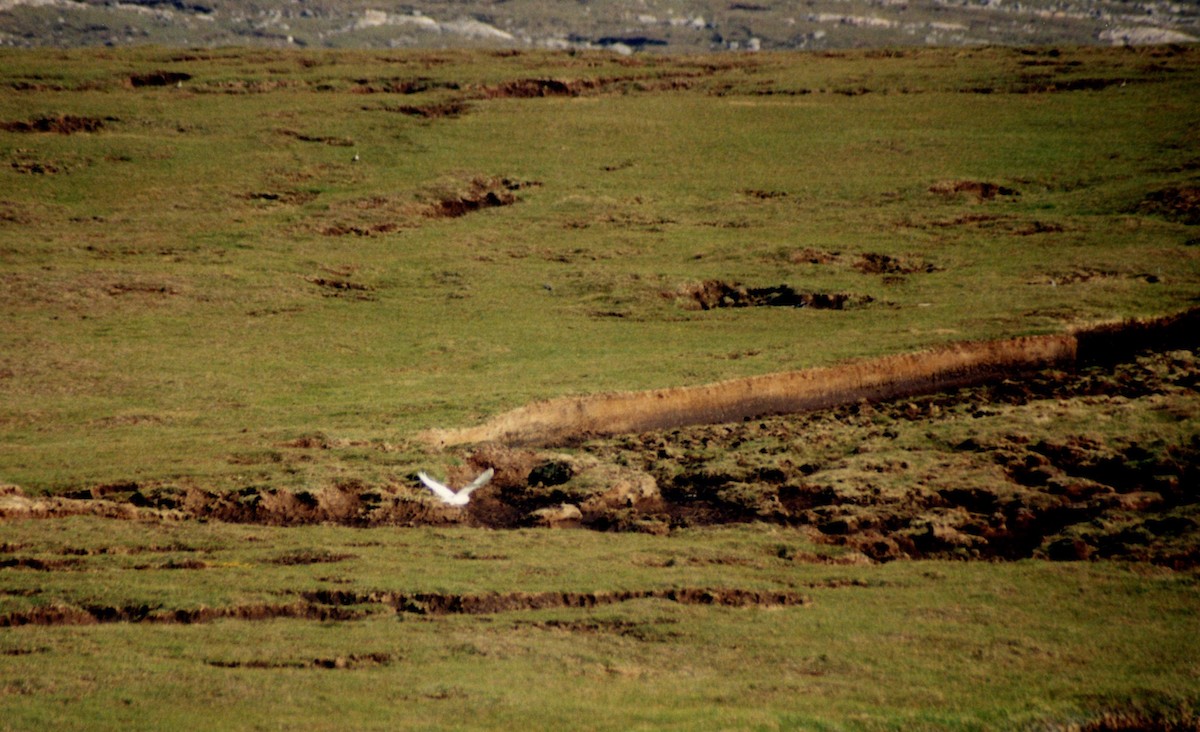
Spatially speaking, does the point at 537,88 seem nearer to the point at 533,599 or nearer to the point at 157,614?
the point at 533,599

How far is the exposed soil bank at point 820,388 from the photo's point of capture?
23.9m

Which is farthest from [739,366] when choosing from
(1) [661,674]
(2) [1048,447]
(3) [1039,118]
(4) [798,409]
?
(3) [1039,118]

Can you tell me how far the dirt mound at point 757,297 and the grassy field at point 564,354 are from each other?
343 mm

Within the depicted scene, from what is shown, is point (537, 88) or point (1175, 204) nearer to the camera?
point (1175, 204)

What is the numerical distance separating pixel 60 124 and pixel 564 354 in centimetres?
2739

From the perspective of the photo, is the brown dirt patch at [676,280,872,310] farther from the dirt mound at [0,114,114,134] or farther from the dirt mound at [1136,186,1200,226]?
the dirt mound at [0,114,114,134]

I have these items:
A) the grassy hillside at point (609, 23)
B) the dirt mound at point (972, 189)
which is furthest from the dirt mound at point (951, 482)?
the grassy hillside at point (609, 23)

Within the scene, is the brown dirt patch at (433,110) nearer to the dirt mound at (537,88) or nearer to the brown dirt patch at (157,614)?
the dirt mound at (537,88)

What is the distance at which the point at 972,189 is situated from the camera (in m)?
41.3

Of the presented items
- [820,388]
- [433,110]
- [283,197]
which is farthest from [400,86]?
[820,388]

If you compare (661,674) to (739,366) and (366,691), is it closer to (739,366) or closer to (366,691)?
(366,691)

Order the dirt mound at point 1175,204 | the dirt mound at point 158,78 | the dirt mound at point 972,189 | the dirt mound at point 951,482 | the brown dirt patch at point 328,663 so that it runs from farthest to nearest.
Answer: the dirt mound at point 158,78, the dirt mound at point 972,189, the dirt mound at point 1175,204, the dirt mound at point 951,482, the brown dirt patch at point 328,663

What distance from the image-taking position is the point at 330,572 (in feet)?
55.3

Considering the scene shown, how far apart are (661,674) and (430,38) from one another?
514 ft
